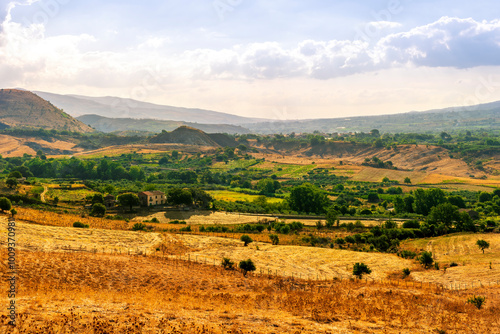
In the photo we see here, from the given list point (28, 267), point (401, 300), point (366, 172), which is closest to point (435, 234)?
point (401, 300)

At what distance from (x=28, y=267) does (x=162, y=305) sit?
46.8 ft

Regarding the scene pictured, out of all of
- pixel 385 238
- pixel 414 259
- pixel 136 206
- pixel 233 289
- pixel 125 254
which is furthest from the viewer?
pixel 136 206

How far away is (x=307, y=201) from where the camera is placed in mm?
98375

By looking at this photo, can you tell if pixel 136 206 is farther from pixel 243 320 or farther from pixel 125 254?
pixel 243 320

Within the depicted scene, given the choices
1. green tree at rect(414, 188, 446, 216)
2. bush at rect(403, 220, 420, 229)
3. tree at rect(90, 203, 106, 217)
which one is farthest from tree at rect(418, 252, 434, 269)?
green tree at rect(414, 188, 446, 216)

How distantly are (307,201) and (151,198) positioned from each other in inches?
1611

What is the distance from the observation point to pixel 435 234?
6656 centimetres

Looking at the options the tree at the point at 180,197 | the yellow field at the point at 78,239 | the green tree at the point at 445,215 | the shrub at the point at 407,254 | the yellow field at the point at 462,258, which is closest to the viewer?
the yellow field at the point at 462,258

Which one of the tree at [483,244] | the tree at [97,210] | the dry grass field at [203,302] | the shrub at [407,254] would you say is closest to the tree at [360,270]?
the dry grass field at [203,302]

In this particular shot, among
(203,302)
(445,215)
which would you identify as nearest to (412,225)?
(445,215)

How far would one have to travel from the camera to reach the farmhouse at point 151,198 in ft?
281

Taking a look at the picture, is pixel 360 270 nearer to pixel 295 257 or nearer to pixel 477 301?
pixel 295 257

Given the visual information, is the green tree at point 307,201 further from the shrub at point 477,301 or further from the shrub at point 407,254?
the shrub at point 477,301

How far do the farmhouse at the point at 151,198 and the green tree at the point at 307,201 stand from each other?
34850 millimetres
